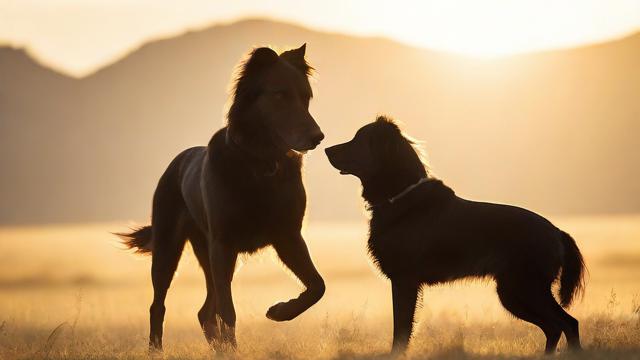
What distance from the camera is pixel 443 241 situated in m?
8.29

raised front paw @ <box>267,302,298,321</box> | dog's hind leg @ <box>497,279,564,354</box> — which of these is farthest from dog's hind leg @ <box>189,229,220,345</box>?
dog's hind leg @ <box>497,279,564,354</box>

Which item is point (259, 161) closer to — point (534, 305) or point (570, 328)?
point (534, 305)

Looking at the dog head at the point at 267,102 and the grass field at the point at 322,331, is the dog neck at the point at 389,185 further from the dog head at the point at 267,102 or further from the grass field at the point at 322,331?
the dog head at the point at 267,102

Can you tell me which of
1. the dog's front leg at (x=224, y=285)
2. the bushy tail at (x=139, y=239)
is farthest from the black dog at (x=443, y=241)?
the bushy tail at (x=139, y=239)

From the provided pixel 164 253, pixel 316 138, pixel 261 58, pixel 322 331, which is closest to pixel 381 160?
pixel 316 138

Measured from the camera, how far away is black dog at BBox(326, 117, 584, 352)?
8.04m

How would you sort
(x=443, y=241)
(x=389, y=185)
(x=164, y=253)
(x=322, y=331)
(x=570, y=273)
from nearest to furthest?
1. (x=443, y=241)
2. (x=570, y=273)
3. (x=389, y=185)
4. (x=164, y=253)
5. (x=322, y=331)

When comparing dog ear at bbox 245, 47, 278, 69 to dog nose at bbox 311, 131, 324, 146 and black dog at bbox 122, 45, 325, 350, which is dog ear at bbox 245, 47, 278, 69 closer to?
black dog at bbox 122, 45, 325, 350

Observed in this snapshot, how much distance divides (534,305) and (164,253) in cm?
382

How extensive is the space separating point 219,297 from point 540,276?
107 inches

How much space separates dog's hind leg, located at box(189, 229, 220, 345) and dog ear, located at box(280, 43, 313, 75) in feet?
7.24

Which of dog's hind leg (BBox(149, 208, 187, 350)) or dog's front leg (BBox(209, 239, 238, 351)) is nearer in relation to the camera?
dog's front leg (BBox(209, 239, 238, 351))

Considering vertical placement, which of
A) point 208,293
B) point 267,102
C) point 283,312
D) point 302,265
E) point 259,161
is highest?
point 267,102

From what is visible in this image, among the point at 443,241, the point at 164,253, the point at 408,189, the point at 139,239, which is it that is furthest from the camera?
the point at 139,239
